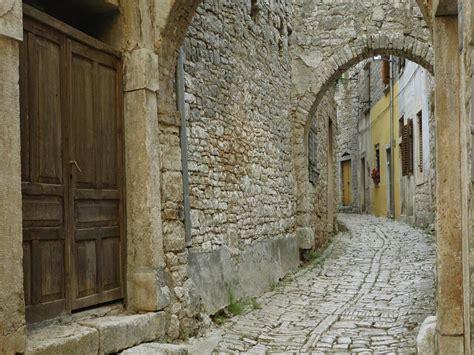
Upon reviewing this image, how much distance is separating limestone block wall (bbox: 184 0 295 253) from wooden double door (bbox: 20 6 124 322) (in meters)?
1.08

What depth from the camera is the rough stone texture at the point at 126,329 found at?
3.88 m

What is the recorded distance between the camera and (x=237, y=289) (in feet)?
21.2

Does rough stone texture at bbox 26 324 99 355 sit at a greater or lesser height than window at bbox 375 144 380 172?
lesser

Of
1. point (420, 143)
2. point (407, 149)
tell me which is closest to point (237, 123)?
point (420, 143)

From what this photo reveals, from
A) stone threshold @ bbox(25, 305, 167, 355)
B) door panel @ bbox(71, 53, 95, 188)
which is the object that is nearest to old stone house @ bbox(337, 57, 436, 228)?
stone threshold @ bbox(25, 305, 167, 355)

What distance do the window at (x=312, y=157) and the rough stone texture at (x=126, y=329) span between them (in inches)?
255

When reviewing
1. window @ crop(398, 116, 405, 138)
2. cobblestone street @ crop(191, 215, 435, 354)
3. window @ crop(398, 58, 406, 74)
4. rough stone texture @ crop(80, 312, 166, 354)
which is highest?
window @ crop(398, 58, 406, 74)

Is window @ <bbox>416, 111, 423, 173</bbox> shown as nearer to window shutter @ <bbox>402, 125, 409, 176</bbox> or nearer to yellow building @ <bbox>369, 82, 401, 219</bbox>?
window shutter @ <bbox>402, 125, 409, 176</bbox>

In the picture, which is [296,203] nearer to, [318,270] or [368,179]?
[318,270]

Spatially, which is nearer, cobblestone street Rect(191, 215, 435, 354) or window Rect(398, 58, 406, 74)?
cobblestone street Rect(191, 215, 435, 354)

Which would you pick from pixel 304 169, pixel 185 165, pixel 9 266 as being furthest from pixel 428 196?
pixel 9 266

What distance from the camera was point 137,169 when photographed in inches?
180

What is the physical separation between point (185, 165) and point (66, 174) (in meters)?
1.43

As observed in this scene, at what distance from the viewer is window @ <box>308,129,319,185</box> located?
10645 mm
